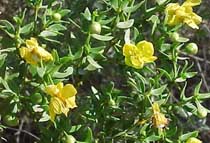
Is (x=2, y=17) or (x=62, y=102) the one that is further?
(x=2, y=17)

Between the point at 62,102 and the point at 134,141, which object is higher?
the point at 62,102

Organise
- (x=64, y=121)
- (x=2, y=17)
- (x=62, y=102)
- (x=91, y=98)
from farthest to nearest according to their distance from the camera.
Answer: (x=2, y=17) → (x=91, y=98) → (x=64, y=121) → (x=62, y=102)

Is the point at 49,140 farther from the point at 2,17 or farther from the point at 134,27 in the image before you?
the point at 2,17

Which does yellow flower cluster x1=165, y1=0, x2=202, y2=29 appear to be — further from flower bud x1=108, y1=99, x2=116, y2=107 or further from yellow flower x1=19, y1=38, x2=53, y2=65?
yellow flower x1=19, y1=38, x2=53, y2=65

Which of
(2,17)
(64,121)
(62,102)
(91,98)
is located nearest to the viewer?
(62,102)

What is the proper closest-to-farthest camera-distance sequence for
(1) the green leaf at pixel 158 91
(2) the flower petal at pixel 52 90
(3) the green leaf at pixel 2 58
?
(2) the flower petal at pixel 52 90 → (3) the green leaf at pixel 2 58 → (1) the green leaf at pixel 158 91

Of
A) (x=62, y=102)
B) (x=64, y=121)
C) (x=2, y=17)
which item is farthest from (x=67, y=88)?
(x=2, y=17)

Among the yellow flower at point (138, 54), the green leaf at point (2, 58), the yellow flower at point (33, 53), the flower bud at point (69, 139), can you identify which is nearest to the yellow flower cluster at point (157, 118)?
the yellow flower at point (138, 54)

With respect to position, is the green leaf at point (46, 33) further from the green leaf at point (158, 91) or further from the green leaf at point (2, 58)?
the green leaf at point (158, 91)

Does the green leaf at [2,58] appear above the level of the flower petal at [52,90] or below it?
above
